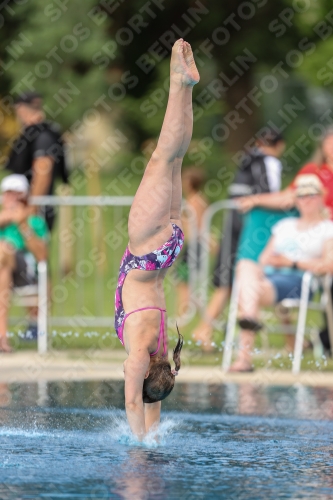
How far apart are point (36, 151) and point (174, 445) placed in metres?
6.33

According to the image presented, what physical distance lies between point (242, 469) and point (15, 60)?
44.7 ft

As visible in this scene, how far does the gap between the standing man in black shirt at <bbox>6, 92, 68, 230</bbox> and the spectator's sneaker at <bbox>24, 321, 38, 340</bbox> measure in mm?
1360

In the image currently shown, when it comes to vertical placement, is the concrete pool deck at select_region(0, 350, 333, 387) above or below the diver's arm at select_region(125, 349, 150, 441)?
below

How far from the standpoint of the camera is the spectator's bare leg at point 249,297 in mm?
10094

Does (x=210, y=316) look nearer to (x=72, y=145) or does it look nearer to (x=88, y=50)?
(x=88, y=50)

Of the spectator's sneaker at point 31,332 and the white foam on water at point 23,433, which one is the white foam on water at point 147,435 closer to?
the white foam on water at point 23,433

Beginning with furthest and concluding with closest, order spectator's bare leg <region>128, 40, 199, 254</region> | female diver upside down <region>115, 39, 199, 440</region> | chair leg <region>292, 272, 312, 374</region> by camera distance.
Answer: chair leg <region>292, 272, 312, 374</region>, spectator's bare leg <region>128, 40, 199, 254</region>, female diver upside down <region>115, 39, 199, 440</region>

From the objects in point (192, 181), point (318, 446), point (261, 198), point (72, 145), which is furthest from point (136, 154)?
point (318, 446)

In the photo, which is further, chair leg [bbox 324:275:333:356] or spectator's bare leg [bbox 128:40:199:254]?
chair leg [bbox 324:275:333:356]

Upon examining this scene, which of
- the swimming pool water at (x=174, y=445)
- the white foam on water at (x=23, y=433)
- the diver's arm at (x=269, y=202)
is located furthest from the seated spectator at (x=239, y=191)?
the white foam on water at (x=23, y=433)

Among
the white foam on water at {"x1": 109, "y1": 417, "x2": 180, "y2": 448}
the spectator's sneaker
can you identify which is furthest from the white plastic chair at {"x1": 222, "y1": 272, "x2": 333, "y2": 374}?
the white foam on water at {"x1": 109, "y1": 417, "x2": 180, "y2": 448}

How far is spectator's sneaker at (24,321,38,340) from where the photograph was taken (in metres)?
11.5

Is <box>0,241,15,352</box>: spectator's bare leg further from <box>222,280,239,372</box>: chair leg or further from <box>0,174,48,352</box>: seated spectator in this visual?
<box>222,280,239,372</box>: chair leg

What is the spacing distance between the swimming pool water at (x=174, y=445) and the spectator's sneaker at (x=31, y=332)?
2329mm
